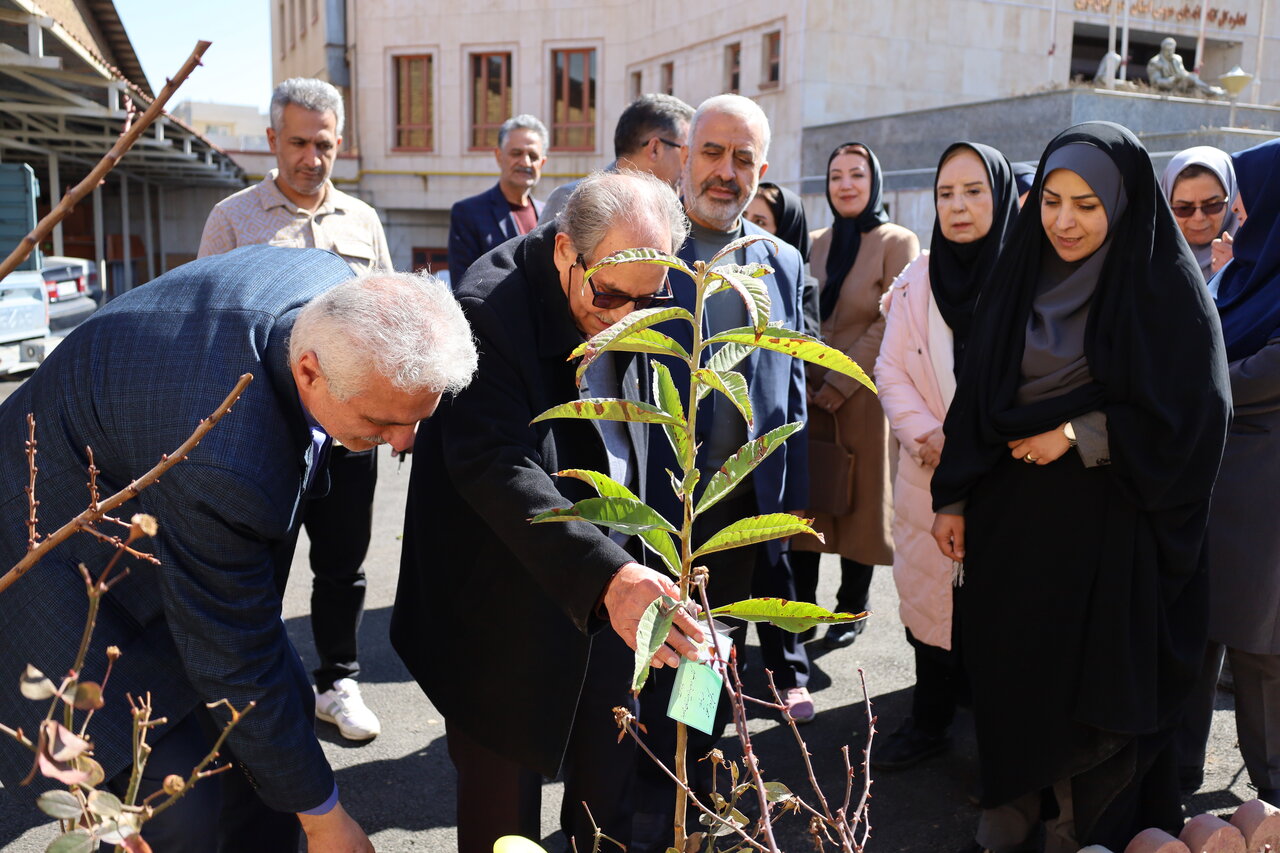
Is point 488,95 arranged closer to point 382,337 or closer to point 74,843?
point 382,337

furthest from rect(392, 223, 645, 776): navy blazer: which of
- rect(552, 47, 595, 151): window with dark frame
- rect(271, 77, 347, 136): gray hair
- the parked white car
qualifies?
rect(552, 47, 595, 151): window with dark frame

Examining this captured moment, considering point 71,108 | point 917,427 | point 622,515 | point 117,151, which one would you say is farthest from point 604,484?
point 71,108

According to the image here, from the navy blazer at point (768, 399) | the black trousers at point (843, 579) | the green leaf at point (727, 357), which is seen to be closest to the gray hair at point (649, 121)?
the navy blazer at point (768, 399)

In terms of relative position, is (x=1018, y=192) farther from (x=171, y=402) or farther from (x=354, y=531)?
(x=171, y=402)

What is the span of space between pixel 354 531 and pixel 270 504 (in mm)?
1879

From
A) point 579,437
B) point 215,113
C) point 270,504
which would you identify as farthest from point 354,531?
point 215,113

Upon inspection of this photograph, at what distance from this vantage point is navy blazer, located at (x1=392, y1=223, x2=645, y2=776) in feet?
7.06

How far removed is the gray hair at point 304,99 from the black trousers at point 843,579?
2.59 m

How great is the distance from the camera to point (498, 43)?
24.0 m

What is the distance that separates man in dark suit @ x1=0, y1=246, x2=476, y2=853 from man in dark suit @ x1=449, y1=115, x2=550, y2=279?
317 centimetres

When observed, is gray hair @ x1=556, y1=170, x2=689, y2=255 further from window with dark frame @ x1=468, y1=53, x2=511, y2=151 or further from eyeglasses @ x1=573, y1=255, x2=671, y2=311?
window with dark frame @ x1=468, y1=53, x2=511, y2=151

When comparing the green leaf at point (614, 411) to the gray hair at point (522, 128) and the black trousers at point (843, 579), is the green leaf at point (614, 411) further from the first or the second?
the gray hair at point (522, 128)

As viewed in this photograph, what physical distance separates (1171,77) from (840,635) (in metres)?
15.9

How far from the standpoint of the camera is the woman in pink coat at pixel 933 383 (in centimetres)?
346
